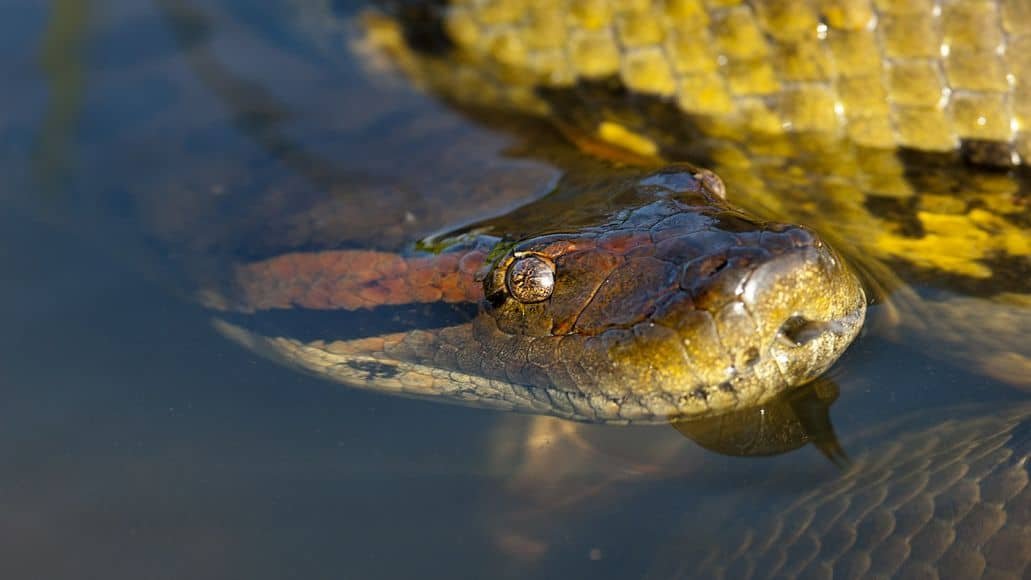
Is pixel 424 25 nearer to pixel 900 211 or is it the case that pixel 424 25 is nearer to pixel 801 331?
pixel 900 211

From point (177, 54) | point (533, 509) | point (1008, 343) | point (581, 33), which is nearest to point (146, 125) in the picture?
point (177, 54)

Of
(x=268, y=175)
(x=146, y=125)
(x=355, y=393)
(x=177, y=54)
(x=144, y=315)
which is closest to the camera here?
(x=355, y=393)

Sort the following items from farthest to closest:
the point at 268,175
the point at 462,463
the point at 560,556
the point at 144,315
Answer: the point at 268,175 < the point at 144,315 < the point at 462,463 < the point at 560,556

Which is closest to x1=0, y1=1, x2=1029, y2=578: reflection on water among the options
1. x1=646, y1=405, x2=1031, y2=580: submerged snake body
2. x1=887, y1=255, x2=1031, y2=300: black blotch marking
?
x1=646, y1=405, x2=1031, y2=580: submerged snake body

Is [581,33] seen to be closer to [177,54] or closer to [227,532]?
[177,54]

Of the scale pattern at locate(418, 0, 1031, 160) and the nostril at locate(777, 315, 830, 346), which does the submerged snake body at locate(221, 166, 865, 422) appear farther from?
the scale pattern at locate(418, 0, 1031, 160)

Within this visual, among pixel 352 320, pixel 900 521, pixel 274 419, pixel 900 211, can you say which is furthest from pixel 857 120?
pixel 274 419

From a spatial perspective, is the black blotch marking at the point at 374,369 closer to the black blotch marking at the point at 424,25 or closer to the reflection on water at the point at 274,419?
the reflection on water at the point at 274,419
